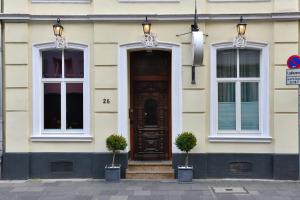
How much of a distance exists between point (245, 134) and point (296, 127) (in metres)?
1.25

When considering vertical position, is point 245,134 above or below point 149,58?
below

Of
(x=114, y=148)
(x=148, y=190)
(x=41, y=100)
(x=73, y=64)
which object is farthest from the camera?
(x=73, y=64)

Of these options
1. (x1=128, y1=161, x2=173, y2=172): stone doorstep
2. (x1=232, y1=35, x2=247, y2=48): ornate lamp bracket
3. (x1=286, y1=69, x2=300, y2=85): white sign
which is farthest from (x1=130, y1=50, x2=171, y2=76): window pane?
(x1=286, y1=69, x2=300, y2=85): white sign

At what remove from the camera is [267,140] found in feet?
34.9

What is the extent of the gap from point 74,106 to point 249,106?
4555 millimetres

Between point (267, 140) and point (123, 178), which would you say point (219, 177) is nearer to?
point (267, 140)

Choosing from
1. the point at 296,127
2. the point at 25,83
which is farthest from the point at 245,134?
the point at 25,83

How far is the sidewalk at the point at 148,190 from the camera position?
29.9 feet

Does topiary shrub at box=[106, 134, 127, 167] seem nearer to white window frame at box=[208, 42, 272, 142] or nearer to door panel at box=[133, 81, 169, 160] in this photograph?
door panel at box=[133, 81, 169, 160]

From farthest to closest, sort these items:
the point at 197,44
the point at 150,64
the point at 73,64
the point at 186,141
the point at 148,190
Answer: the point at 150,64, the point at 73,64, the point at 186,141, the point at 197,44, the point at 148,190

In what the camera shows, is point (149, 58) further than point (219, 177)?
Yes

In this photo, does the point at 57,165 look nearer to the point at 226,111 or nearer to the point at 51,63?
the point at 51,63

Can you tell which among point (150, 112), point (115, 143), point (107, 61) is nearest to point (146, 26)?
point (107, 61)

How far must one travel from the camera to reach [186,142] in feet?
33.8
